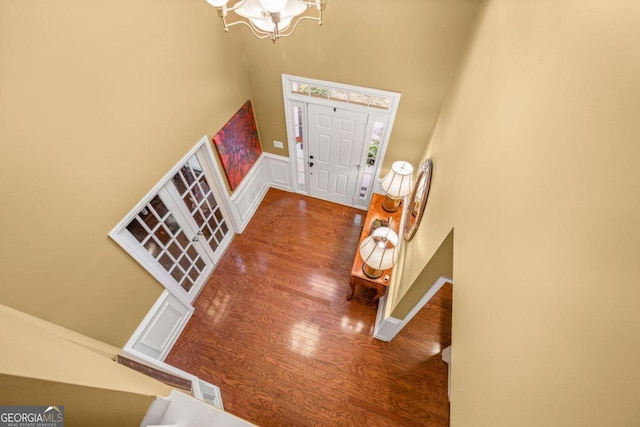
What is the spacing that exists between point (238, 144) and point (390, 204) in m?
2.26

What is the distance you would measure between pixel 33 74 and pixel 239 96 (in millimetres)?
2113

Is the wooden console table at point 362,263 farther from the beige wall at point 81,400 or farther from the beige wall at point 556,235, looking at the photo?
the beige wall at point 81,400

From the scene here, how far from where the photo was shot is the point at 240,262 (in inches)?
155

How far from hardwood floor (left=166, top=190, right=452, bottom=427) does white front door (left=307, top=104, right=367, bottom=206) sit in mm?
925

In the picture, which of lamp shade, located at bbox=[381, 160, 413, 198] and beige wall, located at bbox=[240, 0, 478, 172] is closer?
beige wall, located at bbox=[240, 0, 478, 172]

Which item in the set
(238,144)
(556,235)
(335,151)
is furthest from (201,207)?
(556,235)

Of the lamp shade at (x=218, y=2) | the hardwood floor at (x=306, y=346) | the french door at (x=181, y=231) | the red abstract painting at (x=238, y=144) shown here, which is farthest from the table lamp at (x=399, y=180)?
the lamp shade at (x=218, y=2)

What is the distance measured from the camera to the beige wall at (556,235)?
0.53 metres

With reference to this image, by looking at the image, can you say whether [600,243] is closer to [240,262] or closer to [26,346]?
[26,346]

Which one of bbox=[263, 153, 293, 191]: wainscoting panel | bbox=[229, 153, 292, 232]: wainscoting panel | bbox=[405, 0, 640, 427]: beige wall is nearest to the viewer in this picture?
bbox=[405, 0, 640, 427]: beige wall

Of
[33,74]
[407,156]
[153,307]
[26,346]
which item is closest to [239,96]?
[33,74]

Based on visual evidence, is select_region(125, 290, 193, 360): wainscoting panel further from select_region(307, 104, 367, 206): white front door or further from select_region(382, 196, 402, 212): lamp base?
select_region(382, 196, 402, 212): lamp base

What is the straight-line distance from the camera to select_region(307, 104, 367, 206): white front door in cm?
357

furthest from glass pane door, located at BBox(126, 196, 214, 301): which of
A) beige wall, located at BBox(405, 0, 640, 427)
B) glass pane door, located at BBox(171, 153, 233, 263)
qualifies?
beige wall, located at BBox(405, 0, 640, 427)
